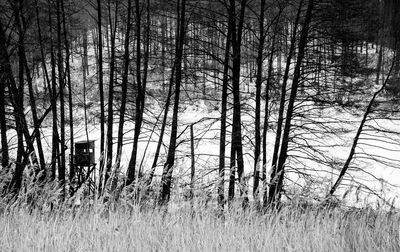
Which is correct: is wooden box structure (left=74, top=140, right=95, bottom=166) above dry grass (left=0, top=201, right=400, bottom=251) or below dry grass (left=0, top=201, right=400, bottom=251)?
below

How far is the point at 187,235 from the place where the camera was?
2.47 m

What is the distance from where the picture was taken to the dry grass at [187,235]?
7.63 feet

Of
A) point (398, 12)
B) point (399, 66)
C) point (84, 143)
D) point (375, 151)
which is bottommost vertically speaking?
point (375, 151)

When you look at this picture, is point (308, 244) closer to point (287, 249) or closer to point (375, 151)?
point (287, 249)

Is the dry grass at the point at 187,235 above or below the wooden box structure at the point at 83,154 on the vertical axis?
above

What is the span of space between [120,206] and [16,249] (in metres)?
1.00

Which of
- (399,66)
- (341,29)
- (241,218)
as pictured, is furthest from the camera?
(341,29)

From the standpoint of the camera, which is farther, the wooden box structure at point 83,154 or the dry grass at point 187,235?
the wooden box structure at point 83,154

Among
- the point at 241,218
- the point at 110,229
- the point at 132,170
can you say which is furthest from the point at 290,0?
the point at 110,229

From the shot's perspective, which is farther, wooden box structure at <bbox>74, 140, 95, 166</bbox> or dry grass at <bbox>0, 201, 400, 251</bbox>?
wooden box structure at <bbox>74, 140, 95, 166</bbox>

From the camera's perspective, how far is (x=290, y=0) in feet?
30.4

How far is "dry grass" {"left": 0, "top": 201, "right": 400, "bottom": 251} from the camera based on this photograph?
2.33 meters

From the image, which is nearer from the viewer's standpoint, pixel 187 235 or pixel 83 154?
pixel 187 235

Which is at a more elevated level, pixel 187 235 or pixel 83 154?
pixel 187 235
